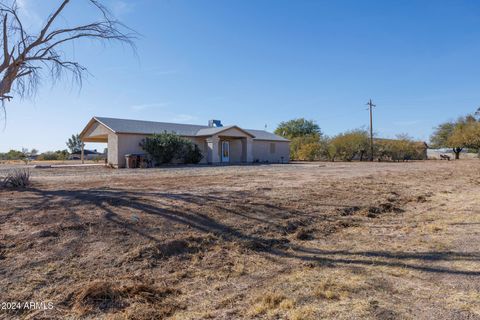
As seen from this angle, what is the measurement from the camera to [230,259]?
11.9ft

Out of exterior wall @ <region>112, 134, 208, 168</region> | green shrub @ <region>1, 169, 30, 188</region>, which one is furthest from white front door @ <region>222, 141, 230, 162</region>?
green shrub @ <region>1, 169, 30, 188</region>

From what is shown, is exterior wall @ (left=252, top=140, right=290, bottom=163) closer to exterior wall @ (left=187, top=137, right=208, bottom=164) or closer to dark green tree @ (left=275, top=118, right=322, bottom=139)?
exterior wall @ (left=187, top=137, right=208, bottom=164)

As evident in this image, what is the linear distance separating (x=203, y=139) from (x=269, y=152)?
27.1 ft

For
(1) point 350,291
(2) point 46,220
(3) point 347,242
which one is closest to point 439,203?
(3) point 347,242

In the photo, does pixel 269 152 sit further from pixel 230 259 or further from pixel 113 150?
pixel 230 259

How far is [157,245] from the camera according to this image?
12.3 ft

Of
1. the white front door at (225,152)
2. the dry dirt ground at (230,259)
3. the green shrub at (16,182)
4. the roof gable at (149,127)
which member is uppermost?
the roof gable at (149,127)

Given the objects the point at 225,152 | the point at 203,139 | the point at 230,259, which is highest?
the point at 203,139

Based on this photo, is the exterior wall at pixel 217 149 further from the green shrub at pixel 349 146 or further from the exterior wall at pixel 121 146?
the green shrub at pixel 349 146

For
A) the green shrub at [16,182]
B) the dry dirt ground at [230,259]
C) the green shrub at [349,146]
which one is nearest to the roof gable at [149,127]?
the green shrub at [349,146]

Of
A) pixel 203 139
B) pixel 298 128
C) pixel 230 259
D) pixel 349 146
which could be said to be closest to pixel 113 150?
pixel 203 139

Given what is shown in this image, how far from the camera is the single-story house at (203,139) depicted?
2134 centimetres

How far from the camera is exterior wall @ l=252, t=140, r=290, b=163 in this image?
3077cm

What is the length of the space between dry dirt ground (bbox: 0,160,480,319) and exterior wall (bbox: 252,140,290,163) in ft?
80.4
